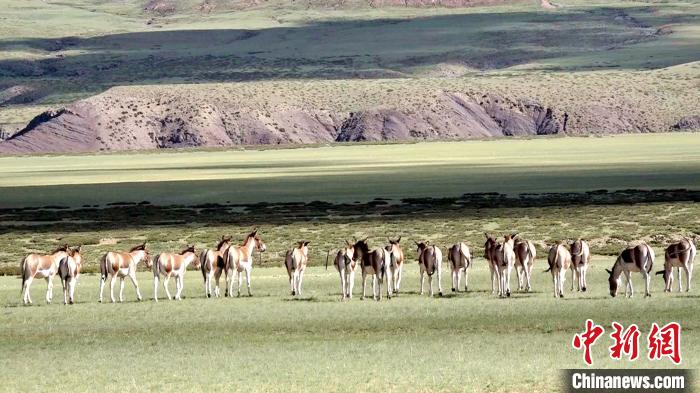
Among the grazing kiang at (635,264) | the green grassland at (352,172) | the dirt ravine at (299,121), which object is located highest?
the dirt ravine at (299,121)

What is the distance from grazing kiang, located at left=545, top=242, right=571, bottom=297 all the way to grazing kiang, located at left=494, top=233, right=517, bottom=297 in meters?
0.90

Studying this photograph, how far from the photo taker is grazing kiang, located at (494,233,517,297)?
3064cm

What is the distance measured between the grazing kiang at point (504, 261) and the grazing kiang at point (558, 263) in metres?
0.90

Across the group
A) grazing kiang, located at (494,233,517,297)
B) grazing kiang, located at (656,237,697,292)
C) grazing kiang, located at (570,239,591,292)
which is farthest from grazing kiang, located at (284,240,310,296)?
grazing kiang, located at (656,237,697,292)

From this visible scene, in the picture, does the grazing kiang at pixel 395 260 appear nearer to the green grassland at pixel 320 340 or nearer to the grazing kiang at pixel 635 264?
the green grassland at pixel 320 340

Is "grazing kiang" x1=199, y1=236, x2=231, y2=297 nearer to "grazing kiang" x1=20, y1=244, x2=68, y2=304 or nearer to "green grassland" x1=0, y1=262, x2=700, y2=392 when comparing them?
"green grassland" x1=0, y1=262, x2=700, y2=392

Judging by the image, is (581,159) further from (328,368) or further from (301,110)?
(328,368)

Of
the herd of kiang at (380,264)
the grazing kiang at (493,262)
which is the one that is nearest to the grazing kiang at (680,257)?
the herd of kiang at (380,264)

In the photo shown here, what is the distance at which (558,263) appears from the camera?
99.8 feet

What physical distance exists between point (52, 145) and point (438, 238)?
125101 mm

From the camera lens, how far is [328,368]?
22.4 metres

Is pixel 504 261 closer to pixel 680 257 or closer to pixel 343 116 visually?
pixel 680 257

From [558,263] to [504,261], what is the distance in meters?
1.23

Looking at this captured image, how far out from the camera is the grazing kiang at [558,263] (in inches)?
1194
